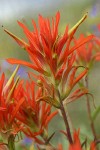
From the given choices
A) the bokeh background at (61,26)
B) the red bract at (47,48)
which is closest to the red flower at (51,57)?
the red bract at (47,48)

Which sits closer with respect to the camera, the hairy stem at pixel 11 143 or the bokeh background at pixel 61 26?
the hairy stem at pixel 11 143

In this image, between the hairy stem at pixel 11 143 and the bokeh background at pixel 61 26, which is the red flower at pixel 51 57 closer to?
the hairy stem at pixel 11 143

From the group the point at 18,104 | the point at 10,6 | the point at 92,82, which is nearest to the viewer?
the point at 18,104

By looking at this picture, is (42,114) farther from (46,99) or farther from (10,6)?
(10,6)

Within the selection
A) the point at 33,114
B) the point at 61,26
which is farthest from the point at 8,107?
the point at 61,26

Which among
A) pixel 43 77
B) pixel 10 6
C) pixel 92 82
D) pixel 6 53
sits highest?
pixel 10 6

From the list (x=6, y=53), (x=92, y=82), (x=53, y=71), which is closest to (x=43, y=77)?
(x=53, y=71)

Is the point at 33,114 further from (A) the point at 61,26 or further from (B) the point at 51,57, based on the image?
(A) the point at 61,26
